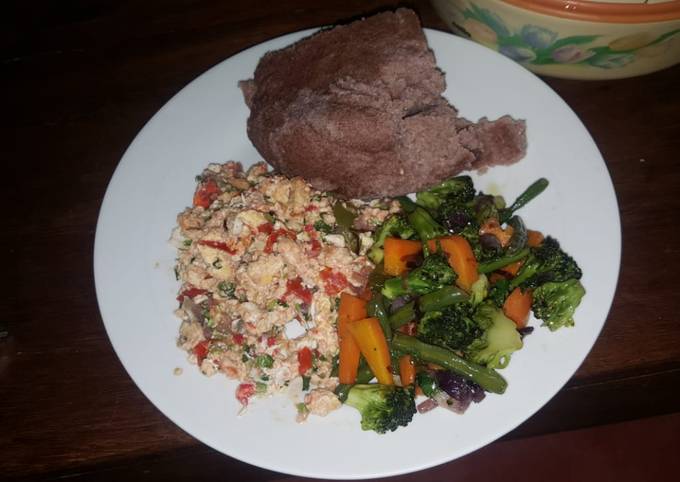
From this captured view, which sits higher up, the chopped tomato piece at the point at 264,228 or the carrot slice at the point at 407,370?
the chopped tomato piece at the point at 264,228

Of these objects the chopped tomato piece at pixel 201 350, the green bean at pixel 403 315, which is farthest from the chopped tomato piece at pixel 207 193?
the green bean at pixel 403 315

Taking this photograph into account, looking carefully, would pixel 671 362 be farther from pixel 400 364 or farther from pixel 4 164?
pixel 4 164

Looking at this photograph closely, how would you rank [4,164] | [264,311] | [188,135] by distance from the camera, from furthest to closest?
[4,164], [188,135], [264,311]

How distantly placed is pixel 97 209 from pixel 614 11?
2889 mm

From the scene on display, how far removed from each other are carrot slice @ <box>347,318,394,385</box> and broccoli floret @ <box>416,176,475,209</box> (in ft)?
2.35

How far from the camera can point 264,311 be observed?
280cm

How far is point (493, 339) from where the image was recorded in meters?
2.59

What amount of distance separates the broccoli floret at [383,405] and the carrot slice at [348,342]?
0.36 feet

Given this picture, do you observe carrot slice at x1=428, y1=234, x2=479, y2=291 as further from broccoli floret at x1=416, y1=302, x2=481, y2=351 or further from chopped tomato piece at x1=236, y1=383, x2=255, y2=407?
chopped tomato piece at x1=236, y1=383, x2=255, y2=407

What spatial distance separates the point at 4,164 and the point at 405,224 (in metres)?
2.50

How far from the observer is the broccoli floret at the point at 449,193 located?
2920 mm

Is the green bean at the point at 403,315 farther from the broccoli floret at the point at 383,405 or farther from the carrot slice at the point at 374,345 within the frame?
the broccoli floret at the point at 383,405

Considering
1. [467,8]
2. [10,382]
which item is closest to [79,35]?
[10,382]

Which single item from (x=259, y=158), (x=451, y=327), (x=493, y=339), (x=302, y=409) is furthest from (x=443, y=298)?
(x=259, y=158)
